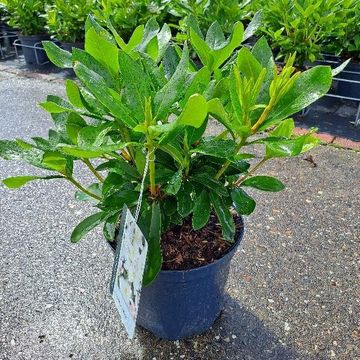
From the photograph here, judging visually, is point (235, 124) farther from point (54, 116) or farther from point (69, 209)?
point (69, 209)

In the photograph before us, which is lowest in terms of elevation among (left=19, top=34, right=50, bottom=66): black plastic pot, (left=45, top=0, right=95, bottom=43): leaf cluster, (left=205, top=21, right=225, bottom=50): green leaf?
(left=19, top=34, right=50, bottom=66): black plastic pot

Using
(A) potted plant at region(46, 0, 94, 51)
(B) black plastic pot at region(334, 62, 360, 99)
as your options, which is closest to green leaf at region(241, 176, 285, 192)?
(B) black plastic pot at region(334, 62, 360, 99)

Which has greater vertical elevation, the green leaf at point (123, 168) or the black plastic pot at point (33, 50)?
the green leaf at point (123, 168)

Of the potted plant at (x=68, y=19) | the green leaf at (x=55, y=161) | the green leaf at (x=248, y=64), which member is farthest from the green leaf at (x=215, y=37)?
the potted plant at (x=68, y=19)

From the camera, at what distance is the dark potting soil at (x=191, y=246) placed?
4.51 feet

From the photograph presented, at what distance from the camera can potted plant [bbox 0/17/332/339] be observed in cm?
96

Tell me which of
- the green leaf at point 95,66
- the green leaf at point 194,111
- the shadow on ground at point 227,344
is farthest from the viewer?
the shadow on ground at point 227,344

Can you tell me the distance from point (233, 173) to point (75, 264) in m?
0.99

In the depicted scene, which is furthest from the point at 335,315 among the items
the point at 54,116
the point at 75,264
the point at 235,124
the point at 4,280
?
the point at 4,280

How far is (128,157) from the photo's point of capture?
1.30 meters

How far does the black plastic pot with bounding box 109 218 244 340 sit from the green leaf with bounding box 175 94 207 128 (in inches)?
23.4

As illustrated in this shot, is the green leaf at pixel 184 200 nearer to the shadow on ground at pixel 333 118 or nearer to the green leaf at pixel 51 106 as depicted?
the green leaf at pixel 51 106

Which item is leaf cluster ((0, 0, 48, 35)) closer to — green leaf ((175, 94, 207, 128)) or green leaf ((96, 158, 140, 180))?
green leaf ((96, 158, 140, 180))

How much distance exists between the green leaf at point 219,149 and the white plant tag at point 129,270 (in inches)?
9.2
